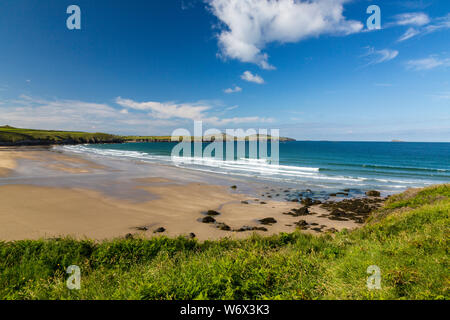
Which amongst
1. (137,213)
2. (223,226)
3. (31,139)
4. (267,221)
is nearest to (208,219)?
(223,226)

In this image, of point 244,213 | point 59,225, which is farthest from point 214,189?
point 59,225

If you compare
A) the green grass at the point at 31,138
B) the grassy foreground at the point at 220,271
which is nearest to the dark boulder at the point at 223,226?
the grassy foreground at the point at 220,271

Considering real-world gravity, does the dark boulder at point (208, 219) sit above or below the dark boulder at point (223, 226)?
above

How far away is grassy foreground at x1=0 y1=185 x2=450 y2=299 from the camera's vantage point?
160 inches

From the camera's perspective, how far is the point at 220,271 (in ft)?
15.6

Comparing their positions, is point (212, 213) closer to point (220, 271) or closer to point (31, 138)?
point (220, 271)

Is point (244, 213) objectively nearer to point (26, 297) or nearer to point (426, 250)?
point (426, 250)

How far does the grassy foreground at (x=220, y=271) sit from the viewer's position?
406 centimetres

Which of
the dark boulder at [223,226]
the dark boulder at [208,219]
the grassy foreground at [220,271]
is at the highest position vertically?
the grassy foreground at [220,271]

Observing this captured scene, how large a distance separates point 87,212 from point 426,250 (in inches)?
716

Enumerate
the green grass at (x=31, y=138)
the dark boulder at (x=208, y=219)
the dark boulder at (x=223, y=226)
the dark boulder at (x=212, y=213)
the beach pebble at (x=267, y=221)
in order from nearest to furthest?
the dark boulder at (x=223, y=226) < the dark boulder at (x=208, y=219) < the beach pebble at (x=267, y=221) < the dark boulder at (x=212, y=213) < the green grass at (x=31, y=138)

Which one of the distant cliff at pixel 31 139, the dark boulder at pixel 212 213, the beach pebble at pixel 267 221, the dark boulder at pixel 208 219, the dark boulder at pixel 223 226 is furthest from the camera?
the distant cliff at pixel 31 139

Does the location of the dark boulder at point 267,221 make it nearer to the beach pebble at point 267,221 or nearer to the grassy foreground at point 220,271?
the beach pebble at point 267,221

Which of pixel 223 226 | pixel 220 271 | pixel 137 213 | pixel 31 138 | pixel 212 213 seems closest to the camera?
pixel 220 271
